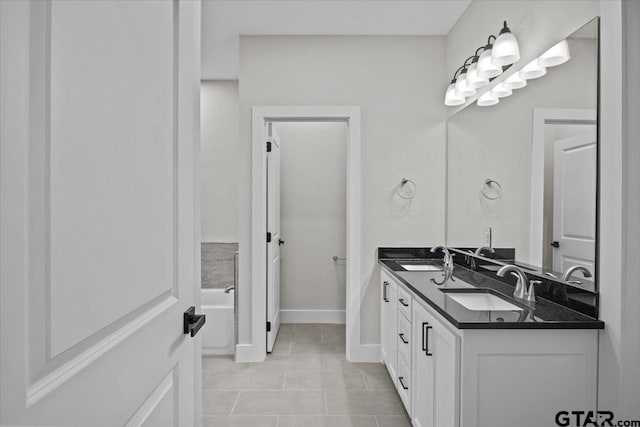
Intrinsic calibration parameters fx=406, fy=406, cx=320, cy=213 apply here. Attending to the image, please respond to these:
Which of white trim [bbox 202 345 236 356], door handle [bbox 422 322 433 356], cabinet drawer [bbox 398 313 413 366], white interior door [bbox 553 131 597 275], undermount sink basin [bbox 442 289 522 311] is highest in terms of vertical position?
white interior door [bbox 553 131 597 275]

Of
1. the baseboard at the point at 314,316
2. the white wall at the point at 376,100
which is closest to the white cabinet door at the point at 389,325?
the white wall at the point at 376,100

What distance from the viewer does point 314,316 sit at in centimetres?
460

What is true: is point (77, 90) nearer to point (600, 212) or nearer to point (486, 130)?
point (600, 212)

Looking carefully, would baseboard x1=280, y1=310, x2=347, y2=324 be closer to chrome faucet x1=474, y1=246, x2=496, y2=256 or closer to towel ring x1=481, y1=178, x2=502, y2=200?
chrome faucet x1=474, y1=246, x2=496, y2=256

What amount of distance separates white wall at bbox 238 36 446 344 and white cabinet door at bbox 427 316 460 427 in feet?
5.28

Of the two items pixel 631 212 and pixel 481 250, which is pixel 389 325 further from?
pixel 631 212

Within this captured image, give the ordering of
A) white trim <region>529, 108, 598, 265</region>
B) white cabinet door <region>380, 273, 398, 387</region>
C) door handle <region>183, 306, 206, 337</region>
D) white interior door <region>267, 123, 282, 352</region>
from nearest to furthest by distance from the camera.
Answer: door handle <region>183, 306, 206, 337</region> < white trim <region>529, 108, 598, 265</region> < white cabinet door <region>380, 273, 398, 387</region> < white interior door <region>267, 123, 282, 352</region>

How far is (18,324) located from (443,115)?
3.44 metres

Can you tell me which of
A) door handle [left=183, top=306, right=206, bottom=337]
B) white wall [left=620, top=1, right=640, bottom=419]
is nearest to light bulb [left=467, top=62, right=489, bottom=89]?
white wall [left=620, top=1, right=640, bottom=419]

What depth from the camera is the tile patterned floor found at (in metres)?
2.46

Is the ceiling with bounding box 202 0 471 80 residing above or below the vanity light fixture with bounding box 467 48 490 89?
above

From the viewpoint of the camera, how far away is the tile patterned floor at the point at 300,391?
246 cm

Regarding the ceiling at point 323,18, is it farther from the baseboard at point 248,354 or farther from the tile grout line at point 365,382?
the tile grout line at point 365,382

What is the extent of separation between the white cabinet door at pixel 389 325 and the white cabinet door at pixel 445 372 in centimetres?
87
